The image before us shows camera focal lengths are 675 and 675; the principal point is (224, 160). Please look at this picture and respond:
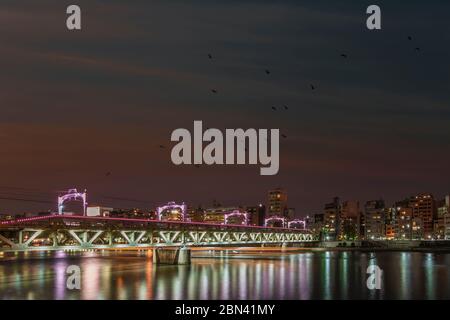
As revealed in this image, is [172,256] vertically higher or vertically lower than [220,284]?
higher

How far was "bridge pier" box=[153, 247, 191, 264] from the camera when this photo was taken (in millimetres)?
108562

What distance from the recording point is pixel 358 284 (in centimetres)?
8038

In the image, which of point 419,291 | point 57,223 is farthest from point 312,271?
point 57,223

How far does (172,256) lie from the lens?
4331 inches

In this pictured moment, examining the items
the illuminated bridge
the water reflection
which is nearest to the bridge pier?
the illuminated bridge

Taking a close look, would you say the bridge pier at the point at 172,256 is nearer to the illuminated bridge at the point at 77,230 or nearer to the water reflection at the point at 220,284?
the illuminated bridge at the point at 77,230

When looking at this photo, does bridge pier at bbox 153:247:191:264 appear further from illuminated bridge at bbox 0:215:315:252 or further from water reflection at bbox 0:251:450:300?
water reflection at bbox 0:251:450:300

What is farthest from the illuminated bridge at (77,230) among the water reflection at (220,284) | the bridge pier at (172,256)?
the water reflection at (220,284)

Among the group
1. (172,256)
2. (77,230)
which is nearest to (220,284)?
(77,230)

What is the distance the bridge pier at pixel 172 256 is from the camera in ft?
356

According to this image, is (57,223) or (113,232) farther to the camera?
(113,232)

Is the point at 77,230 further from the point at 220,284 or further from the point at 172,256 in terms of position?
the point at 172,256
